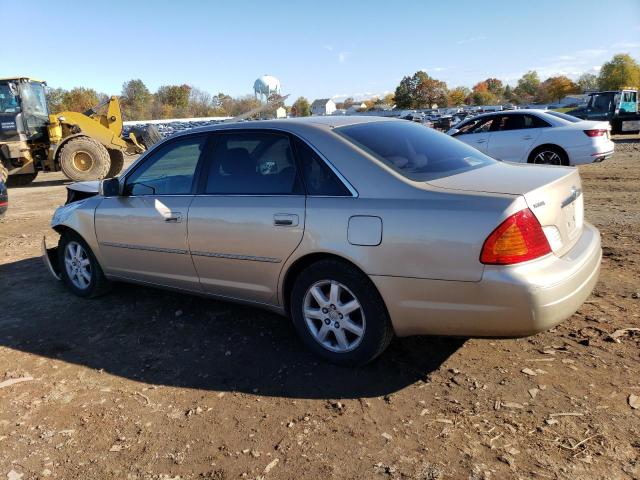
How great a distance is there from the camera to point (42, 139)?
15.4m

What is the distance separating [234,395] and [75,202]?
2929 millimetres

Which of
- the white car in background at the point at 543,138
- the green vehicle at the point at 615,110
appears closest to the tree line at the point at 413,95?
the green vehicle at the point at 615,110

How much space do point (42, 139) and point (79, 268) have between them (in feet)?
40.9

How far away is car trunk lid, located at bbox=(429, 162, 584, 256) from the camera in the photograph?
2.84m

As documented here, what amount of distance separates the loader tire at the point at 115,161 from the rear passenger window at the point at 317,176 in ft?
49.2

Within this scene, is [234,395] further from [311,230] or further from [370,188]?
[370,188]

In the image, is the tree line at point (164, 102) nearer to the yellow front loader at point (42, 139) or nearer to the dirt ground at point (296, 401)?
the yellow front loader at point (42, 139)

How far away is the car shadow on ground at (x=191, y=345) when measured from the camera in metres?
3.27

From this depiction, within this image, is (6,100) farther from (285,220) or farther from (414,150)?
(414,150)

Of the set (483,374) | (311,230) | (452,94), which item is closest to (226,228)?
(311,230)

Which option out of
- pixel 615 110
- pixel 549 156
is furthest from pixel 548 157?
pixel 615 110

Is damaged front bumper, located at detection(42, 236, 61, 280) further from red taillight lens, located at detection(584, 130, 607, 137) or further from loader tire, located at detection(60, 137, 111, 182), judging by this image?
loader tire, located at detection(60, 137, 111, 182)

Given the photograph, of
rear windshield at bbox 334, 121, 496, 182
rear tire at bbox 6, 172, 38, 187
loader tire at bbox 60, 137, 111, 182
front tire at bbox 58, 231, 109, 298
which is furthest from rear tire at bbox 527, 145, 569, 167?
rear tire at bbox 6, 172, 38, 187

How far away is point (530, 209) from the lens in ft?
9.01
